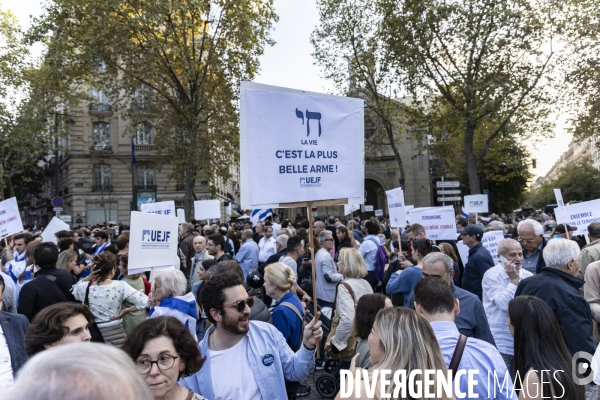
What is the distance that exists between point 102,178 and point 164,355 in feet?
141

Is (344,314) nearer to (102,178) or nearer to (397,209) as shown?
(397,209)

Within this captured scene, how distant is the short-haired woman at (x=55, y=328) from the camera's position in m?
3.03

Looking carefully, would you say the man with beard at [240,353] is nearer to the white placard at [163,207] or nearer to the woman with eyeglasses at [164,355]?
the woman with eyeglasses at [164,355]

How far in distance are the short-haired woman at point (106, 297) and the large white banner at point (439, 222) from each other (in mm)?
6198

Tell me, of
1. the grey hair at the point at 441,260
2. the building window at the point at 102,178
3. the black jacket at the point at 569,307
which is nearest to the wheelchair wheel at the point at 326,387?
the grey hair at the point at 441,260

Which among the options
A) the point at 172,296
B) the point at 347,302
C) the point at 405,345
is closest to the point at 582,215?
the point at 347,302

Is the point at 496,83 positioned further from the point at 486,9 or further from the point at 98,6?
the point at 98,6

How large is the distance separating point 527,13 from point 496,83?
115 inches

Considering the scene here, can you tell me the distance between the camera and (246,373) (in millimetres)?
2904

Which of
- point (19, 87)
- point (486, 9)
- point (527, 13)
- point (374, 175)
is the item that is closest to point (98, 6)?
point (19, 87)

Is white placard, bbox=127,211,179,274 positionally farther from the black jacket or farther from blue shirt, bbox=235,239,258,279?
blue shirt, bbox=235,239,258,279

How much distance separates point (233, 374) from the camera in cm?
289

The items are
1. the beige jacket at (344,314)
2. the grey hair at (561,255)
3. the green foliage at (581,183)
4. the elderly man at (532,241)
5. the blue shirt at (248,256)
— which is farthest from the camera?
the green foliage at (581,183)

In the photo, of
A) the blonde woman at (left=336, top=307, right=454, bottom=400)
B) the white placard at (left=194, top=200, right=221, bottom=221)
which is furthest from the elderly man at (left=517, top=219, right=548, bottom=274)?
the white placard at (left=194, top=200, right=221, bottom=221)
